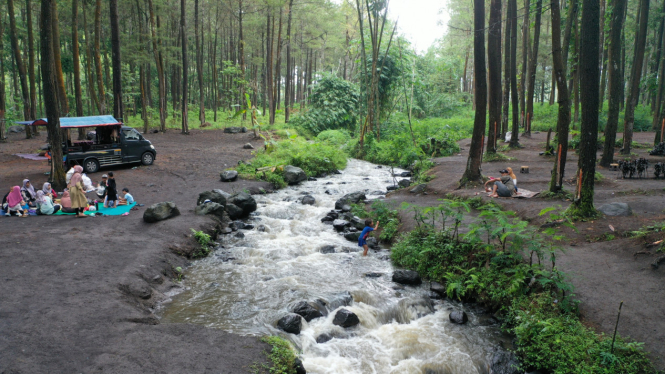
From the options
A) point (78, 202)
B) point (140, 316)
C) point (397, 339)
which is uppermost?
point (78, 202)

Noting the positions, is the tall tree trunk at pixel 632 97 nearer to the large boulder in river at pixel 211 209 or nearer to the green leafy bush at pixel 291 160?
the green leafy bush at pixel 291 160

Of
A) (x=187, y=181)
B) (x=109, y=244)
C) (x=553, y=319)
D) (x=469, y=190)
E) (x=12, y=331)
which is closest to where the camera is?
(x=12, y=331)

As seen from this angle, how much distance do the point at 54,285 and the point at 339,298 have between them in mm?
4911

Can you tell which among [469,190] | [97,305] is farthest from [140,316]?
[469,190]

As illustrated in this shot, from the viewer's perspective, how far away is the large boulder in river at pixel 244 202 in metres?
12.7

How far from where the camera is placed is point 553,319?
5738mm

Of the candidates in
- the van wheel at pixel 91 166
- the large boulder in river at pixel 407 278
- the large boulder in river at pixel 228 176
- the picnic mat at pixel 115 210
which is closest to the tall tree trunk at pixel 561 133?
the large boulder in river at pixel 407 278

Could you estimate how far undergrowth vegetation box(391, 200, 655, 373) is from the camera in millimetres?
5031

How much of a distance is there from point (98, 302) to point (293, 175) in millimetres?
11474

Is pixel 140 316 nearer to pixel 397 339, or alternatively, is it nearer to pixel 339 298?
pixel 339 298

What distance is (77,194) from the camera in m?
10.7

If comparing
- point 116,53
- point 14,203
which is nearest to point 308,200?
point 14,203

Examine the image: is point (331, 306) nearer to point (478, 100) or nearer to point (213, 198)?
point (213, 198)

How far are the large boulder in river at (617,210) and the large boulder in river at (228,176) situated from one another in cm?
1244
